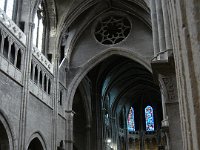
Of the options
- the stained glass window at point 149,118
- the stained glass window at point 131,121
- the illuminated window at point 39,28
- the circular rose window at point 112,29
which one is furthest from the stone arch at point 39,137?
the stained glass window at point 149,118

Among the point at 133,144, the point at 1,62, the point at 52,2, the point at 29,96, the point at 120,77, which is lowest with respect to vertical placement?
the point at 133,144

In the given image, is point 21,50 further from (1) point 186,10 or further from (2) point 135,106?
(2) point 135,106

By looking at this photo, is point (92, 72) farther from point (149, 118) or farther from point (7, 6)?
point (149, 118)

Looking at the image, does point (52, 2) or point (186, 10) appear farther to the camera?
point (52, 2)

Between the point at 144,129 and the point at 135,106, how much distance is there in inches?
109

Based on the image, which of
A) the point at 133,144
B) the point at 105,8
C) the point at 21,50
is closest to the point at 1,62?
the point at 21,50

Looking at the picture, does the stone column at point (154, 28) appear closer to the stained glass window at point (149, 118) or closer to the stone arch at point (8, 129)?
the stone arch at point (8, 129)

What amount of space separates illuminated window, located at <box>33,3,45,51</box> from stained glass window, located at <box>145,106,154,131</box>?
66.3 feet

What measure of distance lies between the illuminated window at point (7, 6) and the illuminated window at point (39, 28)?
2451 millimetres

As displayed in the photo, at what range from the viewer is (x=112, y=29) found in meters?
21.7

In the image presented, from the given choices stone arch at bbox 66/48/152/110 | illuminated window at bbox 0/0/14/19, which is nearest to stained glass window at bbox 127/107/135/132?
stone arch at bbox 66/48/152/110

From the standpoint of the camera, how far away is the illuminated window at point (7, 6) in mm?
13819

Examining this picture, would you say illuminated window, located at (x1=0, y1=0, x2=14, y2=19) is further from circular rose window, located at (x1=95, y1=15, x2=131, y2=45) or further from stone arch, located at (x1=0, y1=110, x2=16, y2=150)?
circular rose window, located at (x1=95, y1=15, x2=131, y2=45)

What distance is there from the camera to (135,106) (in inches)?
1400
